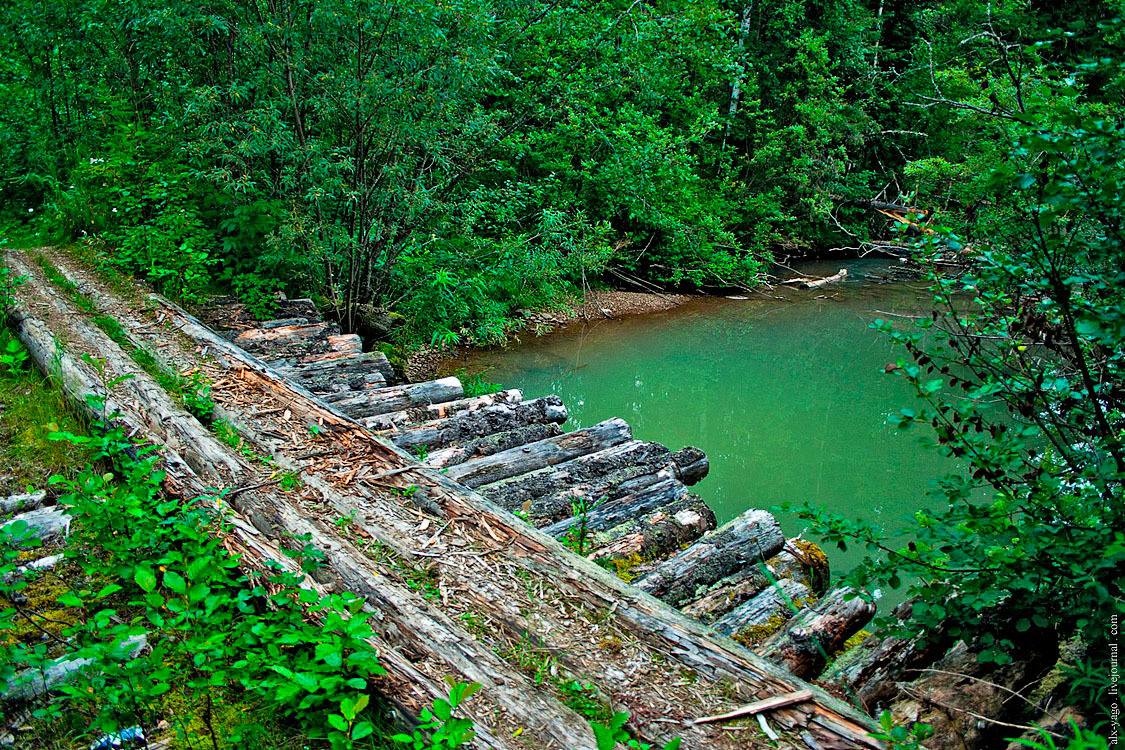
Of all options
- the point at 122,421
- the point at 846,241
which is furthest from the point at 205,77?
the point at 846,241

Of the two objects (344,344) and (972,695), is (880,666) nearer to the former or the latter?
(972,695)

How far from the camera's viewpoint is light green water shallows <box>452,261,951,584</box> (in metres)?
7.19

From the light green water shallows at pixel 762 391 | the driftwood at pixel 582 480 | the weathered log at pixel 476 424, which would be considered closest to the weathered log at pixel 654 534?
the driftwood at pixel 582 480

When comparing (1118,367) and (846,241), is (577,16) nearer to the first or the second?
(846,241)

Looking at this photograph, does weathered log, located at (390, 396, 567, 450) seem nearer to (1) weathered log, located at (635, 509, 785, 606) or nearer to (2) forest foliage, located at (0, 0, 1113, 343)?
(1) weathered log, located at (635, 509, 785, 606)

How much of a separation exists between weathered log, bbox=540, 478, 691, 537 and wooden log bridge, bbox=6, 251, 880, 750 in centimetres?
1

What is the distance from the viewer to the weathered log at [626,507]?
412 centimetres

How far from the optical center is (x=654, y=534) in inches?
156

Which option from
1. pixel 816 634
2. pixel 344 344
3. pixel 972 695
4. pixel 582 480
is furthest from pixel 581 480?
pixel 344 344

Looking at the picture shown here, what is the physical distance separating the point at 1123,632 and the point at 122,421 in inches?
190

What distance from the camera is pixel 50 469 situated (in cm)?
404

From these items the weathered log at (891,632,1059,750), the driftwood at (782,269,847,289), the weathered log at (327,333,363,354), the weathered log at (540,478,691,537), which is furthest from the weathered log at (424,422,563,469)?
the driftwood at (782,269,847,289)

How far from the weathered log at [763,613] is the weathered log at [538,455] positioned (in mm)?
1735

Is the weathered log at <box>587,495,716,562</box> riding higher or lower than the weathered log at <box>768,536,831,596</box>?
higher
